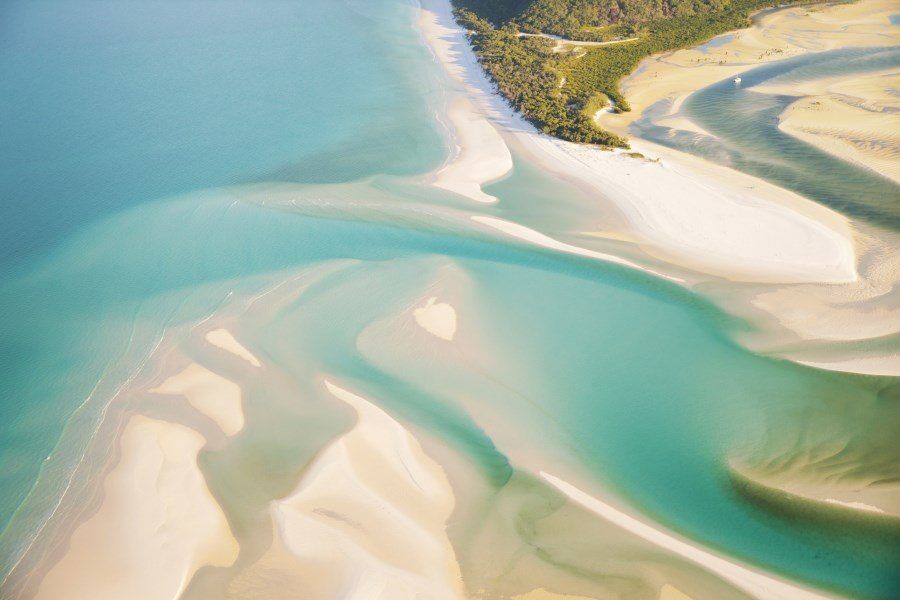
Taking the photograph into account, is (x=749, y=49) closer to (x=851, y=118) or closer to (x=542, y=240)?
(x=851, y=118)

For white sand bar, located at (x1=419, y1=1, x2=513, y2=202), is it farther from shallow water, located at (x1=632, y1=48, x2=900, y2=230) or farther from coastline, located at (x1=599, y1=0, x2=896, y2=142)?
shallow water, located at (x1=632, y1=48, x2=900, y2=230)

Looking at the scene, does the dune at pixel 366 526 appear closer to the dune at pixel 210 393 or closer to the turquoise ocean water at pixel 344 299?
the turquoise ocean water at pixel 344 299

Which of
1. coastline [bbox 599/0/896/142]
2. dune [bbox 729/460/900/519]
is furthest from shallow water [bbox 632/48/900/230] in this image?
dune [bbox 729/460/900/519]

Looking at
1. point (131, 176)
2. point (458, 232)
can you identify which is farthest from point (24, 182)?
point (458, 232)

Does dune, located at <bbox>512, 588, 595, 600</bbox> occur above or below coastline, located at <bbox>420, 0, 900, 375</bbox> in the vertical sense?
below

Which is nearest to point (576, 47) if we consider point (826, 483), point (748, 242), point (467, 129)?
point (467, 129)

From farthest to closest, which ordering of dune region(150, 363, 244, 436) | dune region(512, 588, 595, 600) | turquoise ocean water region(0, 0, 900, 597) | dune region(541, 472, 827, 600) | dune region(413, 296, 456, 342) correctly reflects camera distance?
dune region(413, 296, 456, 342) < dune region(150, 363, 244, 436) < turquoise ocean water region(0, 0, 900, 597) < dune region(512, 588, 595, 600) < dune region(541, 472, 827, 600)
